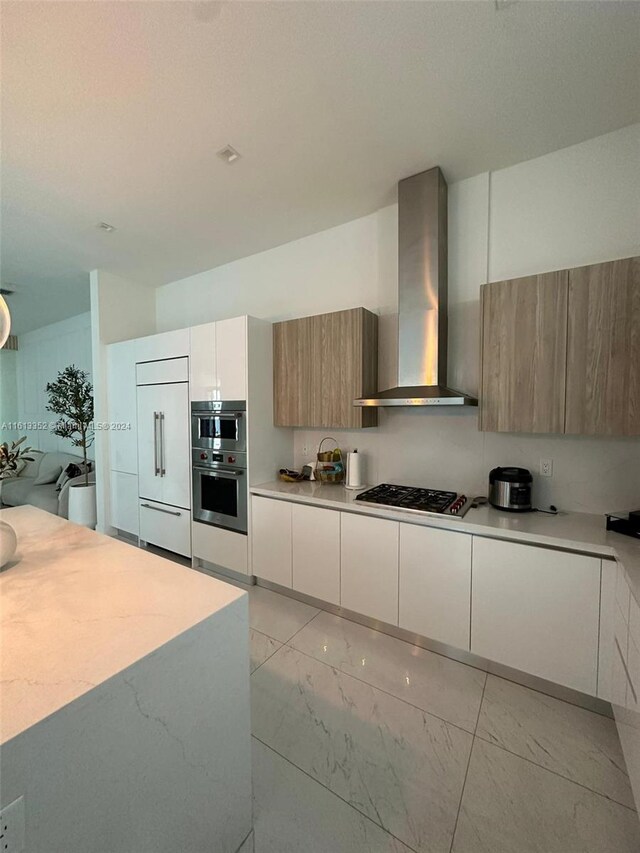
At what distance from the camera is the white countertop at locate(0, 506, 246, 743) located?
70 centimetres

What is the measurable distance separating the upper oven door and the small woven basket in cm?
60

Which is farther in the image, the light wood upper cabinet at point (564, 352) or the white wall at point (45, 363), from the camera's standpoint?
the white wall at point (45, 363)

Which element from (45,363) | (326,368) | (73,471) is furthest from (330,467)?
(45,363)

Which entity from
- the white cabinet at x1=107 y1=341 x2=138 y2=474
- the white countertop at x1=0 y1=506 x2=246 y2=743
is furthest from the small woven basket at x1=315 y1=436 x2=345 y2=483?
the white cabinet at x1=107 y1=341 x2=138 y2=474

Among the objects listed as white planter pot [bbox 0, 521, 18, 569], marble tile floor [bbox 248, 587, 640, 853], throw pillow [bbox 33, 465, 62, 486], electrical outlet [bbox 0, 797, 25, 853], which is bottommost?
marble tile floor [bbox 248, 587, 640, 853]

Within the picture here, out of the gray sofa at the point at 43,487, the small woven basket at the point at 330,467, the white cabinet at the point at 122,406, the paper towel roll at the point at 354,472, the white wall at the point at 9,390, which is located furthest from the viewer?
the white wall at the point at 9,390

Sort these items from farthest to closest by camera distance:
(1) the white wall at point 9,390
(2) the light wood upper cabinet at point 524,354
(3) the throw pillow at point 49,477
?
1. (1) the white wall at point 9,390
2. (3) the throw pillow at point 49,477
3. (2) the light wood upper cabinet at point 524,354

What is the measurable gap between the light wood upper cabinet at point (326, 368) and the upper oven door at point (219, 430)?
0.34m

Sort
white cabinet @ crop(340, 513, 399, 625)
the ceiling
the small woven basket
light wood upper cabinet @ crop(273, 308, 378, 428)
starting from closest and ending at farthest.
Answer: the ceiling < white cabinet @ crop(340, 513, 399, 625) < light wood upper cabinet @ crop(273, 308, 378, 428) < the small woven basket

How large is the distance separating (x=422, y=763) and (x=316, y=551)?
1.18 meters

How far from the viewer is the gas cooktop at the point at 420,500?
1.99 m

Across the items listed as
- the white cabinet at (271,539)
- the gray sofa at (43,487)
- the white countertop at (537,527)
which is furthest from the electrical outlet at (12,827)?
the gray sofa at (43,487)

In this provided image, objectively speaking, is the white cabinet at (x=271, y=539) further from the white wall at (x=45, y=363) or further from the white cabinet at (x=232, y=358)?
the white wall at (x=45, y=363)

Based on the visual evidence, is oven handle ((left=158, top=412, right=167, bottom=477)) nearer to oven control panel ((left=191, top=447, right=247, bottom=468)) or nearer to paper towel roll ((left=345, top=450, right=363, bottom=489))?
oven control panel ((left=191, top=447, right=247, bottom=468))
